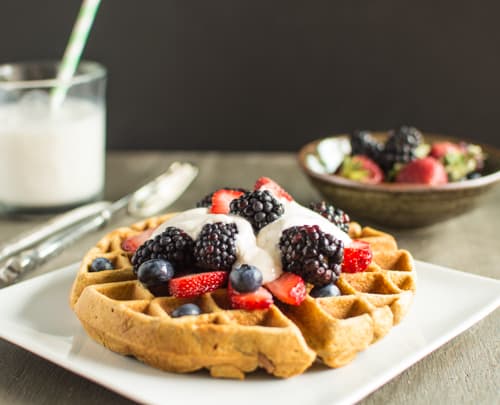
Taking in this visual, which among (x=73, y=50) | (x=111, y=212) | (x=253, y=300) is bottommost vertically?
(x=111, y=212)

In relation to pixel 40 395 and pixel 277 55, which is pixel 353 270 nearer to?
pixel 40 395

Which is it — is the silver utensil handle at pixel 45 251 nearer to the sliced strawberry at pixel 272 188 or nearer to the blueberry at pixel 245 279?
the sliced strawberry at pixel 272 188

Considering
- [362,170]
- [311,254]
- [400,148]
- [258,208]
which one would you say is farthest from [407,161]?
[311,254]

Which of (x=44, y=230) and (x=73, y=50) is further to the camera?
(x=73, y=50)

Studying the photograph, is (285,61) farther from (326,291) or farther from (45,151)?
(326,291)

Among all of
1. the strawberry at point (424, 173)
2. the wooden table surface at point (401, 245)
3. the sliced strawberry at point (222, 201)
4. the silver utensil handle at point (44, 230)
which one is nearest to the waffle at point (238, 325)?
the wooden table surface at point (401, 245)
